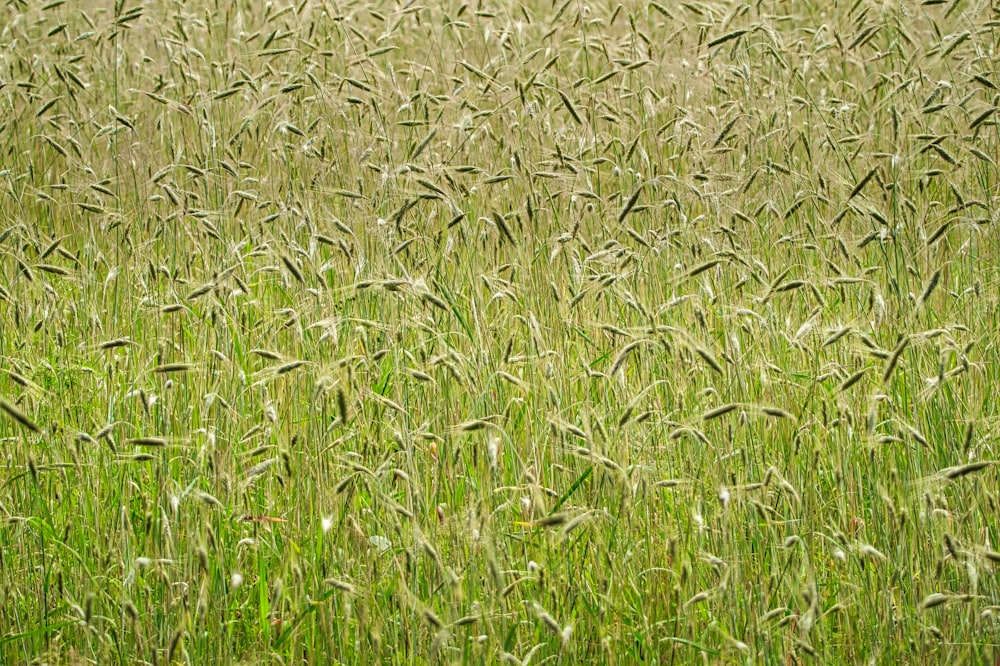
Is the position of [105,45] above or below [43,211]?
above

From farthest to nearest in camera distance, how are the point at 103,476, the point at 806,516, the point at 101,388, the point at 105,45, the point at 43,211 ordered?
the point at 105,45 < the point at 43,211 < the point at 101,388 < the point at 103,476 < the point at 806,516

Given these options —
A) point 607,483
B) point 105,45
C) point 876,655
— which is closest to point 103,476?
point 607,483

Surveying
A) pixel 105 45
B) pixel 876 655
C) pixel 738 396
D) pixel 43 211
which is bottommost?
pixel 876 655

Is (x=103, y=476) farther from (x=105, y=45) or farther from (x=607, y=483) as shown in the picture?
(x=105, y=45)

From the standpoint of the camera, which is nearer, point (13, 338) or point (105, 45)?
point (13, 338)

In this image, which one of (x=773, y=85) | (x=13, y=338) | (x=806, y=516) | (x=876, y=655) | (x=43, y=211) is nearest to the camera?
(x=876, y=655)

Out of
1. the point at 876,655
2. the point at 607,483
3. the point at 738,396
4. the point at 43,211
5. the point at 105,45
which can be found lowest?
the point at 876,655

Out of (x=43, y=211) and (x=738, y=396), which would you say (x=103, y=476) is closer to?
(x=738, y=396)

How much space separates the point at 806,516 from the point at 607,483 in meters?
0.44

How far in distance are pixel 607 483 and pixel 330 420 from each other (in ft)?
2.47

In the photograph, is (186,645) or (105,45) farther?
(105,45)

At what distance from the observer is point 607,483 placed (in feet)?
7.64

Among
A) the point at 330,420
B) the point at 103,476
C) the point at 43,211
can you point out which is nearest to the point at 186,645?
the point at 103,476

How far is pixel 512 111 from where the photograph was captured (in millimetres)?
4203
